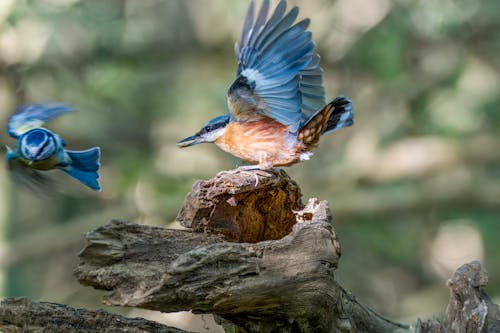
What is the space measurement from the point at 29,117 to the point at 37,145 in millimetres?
342

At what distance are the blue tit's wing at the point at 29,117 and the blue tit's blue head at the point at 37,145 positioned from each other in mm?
158

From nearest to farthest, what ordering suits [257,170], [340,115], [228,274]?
[228,274], [257,170], [340,115]

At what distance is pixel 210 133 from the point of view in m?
3.83

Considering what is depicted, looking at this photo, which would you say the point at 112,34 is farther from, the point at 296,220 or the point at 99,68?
the point at 296,220

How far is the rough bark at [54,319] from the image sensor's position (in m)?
2.79

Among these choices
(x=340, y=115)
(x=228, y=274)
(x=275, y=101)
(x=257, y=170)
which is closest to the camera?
(x=228, y=274)

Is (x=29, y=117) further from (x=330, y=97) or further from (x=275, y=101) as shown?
(x=330, y=97)

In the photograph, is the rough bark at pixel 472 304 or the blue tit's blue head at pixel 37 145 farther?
the blue tit's blue head at pixel 37 145

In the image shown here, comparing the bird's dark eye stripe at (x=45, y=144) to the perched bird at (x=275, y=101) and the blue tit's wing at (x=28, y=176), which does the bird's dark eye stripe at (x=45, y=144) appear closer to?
the blue tit's wing at (x=28, y=176)

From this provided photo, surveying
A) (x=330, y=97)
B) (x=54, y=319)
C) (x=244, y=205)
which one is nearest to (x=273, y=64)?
(x=244, y=205)

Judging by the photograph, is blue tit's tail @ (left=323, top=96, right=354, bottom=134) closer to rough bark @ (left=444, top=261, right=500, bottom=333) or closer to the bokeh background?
rough bark @ (left=444, top=261, right=500, bottom=333)

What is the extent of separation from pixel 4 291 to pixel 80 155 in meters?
5.47

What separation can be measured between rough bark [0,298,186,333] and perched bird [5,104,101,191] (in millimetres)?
866

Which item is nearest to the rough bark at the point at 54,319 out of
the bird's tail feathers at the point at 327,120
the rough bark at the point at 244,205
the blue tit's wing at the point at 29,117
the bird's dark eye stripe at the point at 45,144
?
the rough bark at the point at 244,205
